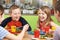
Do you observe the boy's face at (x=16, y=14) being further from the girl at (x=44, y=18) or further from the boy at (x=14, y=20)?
the girl at (x=44, y=18)

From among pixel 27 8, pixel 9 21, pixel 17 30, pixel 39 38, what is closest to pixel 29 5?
pixel 27 8

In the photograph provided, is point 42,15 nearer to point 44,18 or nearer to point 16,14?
point 44,18

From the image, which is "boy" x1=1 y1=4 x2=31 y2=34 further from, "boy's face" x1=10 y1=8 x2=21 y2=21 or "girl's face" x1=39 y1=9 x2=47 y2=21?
"girl's face" x1=39 y1=9 x2=47 y2=21

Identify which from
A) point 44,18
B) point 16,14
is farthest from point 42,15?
point 16,14

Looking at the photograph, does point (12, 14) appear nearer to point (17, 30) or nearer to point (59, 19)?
point (17, 30)

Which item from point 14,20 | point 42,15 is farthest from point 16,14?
A: point 42,15

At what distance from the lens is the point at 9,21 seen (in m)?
2.99

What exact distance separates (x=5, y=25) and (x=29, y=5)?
0.83 m

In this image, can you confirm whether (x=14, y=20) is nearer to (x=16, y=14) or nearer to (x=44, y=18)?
(x=16, y=14)

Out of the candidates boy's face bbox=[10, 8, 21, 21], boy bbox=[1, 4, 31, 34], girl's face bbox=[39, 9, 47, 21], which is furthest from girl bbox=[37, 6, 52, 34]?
boy's face bbox=[10, 8, 21, 21]

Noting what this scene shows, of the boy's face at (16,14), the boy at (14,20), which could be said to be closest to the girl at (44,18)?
the boy at (14,20)

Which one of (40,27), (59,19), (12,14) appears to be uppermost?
(59,19)

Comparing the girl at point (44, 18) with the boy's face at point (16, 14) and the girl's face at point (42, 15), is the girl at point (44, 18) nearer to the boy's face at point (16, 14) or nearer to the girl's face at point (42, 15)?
the girl's face at point (42, 15)

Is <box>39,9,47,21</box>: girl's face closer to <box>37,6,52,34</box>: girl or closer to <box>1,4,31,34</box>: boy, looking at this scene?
<box>37,6,52,34</box>: girl
